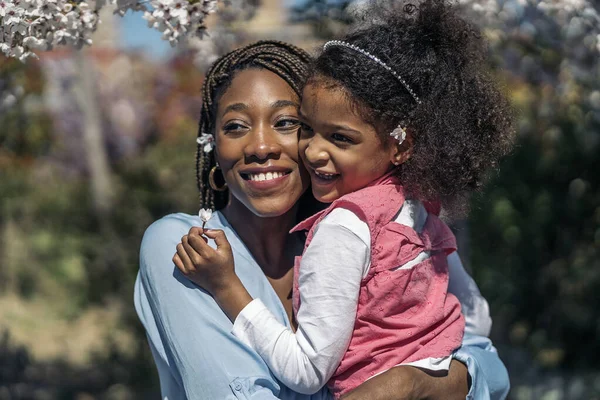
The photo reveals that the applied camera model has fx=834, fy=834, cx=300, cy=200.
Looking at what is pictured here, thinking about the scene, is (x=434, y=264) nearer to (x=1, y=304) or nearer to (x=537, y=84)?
(x=537, y=84)

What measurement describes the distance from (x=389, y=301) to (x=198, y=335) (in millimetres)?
483

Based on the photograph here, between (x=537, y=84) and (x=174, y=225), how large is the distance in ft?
12.7

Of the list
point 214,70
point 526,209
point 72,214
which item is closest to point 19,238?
point 72,214

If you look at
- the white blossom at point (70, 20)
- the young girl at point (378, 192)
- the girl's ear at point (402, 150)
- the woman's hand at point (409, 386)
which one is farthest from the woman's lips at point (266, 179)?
the woman's hand at point (409, 386)

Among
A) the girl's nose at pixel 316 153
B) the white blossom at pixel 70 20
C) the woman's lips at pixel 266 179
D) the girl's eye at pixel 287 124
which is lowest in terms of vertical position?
the girl's nose at pixel 316 153

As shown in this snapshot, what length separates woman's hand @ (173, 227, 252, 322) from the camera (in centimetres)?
210

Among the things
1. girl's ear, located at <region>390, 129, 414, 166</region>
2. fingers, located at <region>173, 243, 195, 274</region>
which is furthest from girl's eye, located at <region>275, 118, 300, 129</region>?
fingers, located at <region>173, 243, 195, 274</region>

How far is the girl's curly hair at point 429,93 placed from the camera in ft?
6.85

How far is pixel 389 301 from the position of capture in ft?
6.79

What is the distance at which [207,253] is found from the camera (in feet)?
6.88

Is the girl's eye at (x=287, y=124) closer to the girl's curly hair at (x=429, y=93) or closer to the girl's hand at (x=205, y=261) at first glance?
the girl's curly hair at (x=429, y=93)

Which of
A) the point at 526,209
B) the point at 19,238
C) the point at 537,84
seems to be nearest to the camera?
the point at 537,84

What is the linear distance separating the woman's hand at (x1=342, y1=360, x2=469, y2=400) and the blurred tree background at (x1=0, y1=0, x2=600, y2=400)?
1.26m

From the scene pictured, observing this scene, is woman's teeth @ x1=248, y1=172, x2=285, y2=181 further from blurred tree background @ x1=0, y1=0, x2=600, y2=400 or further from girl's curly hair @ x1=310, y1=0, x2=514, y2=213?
blurred tree background @ x1=0, y1=0, x2=600, y2=400
